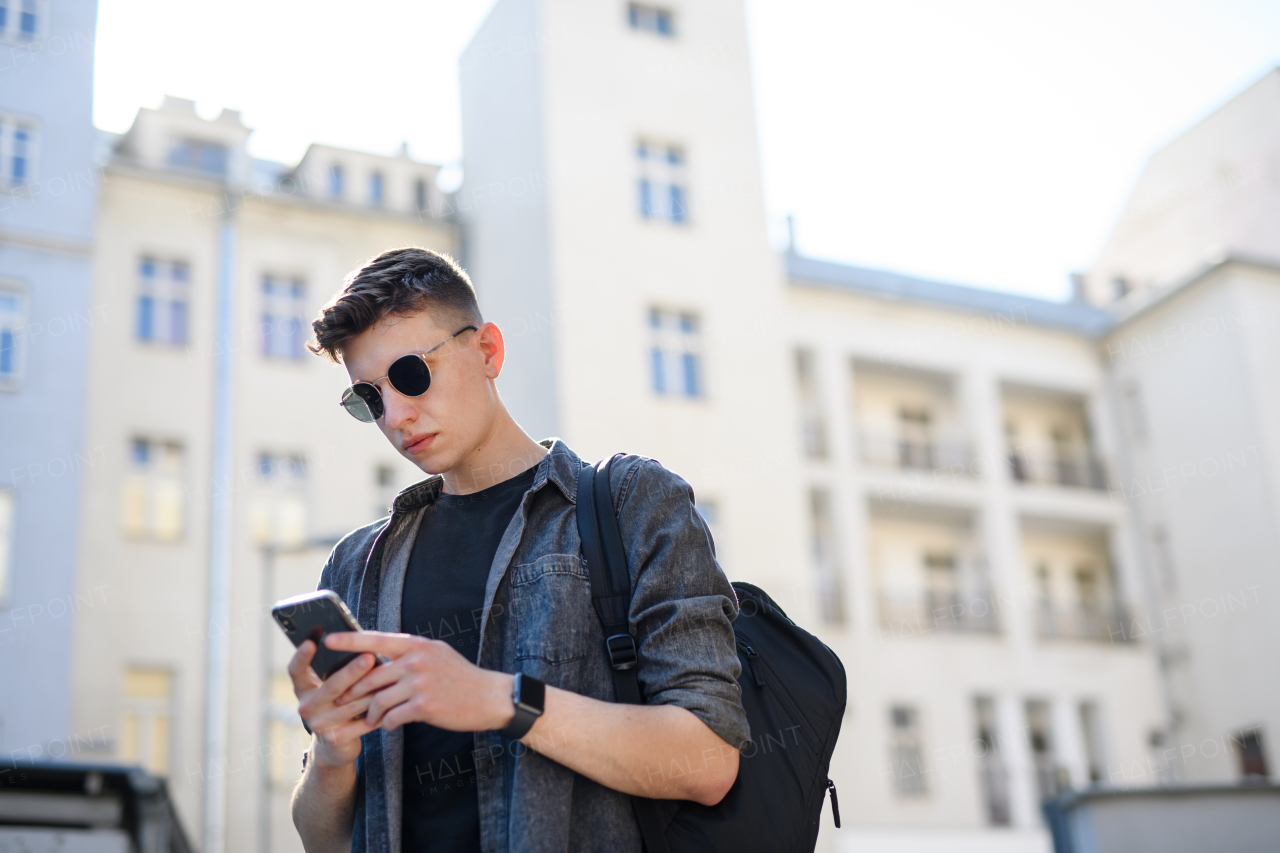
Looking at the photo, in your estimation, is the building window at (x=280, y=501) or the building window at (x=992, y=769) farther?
the building window at (x=992, y=769)

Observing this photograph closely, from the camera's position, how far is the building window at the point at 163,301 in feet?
71.6

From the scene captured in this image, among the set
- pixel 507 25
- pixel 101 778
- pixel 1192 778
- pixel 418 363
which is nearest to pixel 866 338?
pixel 507 25

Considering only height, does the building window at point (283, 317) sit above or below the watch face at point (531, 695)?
above

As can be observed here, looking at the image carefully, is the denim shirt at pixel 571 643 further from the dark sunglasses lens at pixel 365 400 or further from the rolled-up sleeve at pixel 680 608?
the dark sunglasses lens at pixel 365 400

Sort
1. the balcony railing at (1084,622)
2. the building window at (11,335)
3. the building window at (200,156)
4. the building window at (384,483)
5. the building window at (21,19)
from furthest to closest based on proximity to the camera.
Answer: the balcony railing at (1084,622), the building window at (200,156), the building window at (384,483), the building window at (21,19), the building window at (11,335)

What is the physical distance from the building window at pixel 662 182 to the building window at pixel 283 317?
20.0ft

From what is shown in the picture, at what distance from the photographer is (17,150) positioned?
20.4 meters

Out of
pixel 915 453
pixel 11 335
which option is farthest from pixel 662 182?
pixel 11 335

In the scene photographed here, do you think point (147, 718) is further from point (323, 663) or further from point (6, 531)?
point (323, 663)

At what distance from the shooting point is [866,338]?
28.0m

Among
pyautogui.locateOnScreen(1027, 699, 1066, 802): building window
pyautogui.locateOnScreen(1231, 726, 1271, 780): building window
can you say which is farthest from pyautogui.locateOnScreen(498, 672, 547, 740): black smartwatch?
pyautogui.locateOnScreen(1231, 726, 1271, 780): building window

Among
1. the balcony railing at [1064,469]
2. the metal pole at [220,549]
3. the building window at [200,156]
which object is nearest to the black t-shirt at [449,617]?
the metal pole at [220,549]

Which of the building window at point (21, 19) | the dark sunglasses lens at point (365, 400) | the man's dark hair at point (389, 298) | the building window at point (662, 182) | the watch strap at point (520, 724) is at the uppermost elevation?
the building window at point (21, 19)

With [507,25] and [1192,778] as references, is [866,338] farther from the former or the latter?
[1192,778]
